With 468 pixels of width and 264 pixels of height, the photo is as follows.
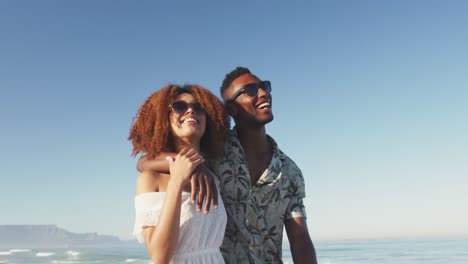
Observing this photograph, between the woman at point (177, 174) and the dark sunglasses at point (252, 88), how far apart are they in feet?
1.86

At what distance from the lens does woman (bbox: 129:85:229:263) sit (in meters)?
2.76

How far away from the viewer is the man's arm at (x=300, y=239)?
3.89m

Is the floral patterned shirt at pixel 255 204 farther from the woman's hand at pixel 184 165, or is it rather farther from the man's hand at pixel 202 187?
the woman's hand at pixel 184 165

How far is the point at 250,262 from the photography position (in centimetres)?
361

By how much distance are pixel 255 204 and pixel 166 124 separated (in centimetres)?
103

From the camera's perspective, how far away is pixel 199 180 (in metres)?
2.90

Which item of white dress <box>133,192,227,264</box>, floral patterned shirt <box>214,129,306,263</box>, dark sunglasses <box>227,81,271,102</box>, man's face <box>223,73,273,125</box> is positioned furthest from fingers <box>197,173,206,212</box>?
dark sunglasses <box>227,81,271,102</box>

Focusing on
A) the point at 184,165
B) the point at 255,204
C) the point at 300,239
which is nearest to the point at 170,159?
the point at 184,165

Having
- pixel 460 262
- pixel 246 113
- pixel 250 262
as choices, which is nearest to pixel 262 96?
pixel 246 113

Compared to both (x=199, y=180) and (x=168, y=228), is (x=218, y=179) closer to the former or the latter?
(x=199, y=180)

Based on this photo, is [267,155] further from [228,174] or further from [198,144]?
[198,144]

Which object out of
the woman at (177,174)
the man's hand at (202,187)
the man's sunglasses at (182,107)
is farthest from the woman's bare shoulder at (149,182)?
the man's sunglasses at (182,107)

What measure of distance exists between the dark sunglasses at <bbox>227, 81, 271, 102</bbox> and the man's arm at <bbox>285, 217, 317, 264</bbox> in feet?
3.63

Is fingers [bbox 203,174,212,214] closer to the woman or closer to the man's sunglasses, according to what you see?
the woman
